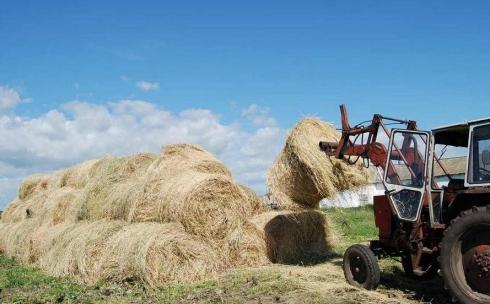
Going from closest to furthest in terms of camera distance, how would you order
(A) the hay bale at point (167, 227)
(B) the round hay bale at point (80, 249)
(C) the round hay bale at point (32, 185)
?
(A) the hay bale at point (167, 227), (B) the round hay bale at point (80, 249), (C) the round hay bale at point (32, 185)

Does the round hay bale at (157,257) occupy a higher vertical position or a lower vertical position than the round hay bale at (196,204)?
lower

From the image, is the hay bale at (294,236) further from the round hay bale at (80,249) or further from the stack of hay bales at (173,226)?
the round hay bale at (80,249)

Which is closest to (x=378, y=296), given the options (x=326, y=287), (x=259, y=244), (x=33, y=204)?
(x=326, y=287)

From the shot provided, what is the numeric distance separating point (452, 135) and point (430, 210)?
116cm

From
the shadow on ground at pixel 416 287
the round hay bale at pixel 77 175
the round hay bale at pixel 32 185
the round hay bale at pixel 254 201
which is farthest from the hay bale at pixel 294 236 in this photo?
the round hay bale at pixel 32 185

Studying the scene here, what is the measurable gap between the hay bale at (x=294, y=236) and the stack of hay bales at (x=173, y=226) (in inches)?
0.8

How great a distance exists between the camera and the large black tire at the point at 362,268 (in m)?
7.50

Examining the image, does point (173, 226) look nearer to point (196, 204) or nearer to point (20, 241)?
point (196, 204)

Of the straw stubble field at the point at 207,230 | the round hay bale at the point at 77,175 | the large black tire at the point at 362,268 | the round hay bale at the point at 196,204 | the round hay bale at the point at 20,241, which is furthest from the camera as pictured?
the round hay bale at the point at 77,175

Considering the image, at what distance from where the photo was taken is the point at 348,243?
1262 centimetres

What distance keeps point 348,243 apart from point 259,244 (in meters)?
3.31

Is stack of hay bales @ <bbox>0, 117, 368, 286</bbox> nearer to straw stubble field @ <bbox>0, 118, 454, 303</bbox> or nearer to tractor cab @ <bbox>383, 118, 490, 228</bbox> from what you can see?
straw stubble field @ <bbox>0, 118, 454, 303</bbox>

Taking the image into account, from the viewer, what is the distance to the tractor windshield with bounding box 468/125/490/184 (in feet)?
20.9

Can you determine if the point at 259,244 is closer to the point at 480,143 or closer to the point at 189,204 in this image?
the point at 189,204
